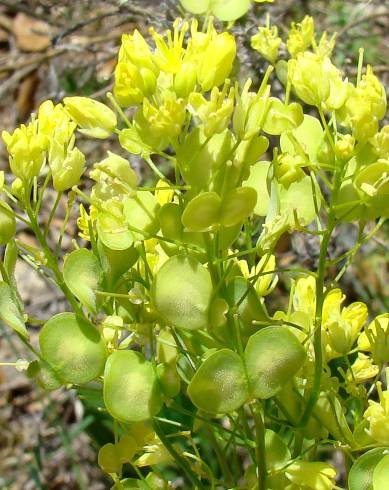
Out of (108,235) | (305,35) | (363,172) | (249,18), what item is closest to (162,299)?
(108,235)

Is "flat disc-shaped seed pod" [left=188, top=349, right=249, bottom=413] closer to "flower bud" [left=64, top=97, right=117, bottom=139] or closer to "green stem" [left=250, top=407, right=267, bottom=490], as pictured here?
"green stem" [left=250, top=407, right=267, bottom=490]

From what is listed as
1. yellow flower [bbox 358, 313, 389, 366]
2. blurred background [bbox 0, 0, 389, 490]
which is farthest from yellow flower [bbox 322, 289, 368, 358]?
blurred background [bbox 0, 0, 389, 490]

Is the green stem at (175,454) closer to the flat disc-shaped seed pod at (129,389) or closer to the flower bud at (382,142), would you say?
the flat disc-shaped seed pod at (129,389)

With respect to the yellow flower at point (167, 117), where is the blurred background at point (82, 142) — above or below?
below

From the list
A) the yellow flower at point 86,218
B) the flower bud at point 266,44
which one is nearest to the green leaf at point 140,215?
the yellow flower at point 86,218

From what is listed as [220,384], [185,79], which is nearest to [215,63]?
[185,79]

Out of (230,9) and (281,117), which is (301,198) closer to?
(281,117)
